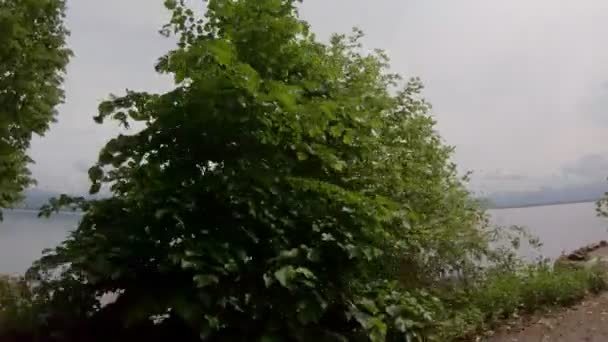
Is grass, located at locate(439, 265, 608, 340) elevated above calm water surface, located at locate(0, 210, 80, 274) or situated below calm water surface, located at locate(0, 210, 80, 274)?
below

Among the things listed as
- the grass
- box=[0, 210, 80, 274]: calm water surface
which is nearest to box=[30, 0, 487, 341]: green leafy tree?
the grass

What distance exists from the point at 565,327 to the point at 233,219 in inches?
132

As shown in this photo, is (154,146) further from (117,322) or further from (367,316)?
(367,316)

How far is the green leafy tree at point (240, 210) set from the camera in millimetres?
3492

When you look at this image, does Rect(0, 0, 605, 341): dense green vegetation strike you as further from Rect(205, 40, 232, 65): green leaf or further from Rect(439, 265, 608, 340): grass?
Rect(439, 265, 608, 340): grass

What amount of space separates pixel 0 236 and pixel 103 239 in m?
3.21

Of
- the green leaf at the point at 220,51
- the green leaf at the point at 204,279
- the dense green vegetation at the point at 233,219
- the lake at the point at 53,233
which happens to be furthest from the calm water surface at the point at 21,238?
the green leaf at the point at 220,51

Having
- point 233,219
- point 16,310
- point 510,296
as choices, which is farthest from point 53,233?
point 510,296

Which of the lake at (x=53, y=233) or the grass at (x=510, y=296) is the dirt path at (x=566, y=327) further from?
the lake at (x=53, y=233)

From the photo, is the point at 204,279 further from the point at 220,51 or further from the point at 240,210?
the point at 220,51

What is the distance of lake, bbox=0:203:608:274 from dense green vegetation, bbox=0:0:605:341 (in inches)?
20.7

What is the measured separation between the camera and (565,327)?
16.8ft

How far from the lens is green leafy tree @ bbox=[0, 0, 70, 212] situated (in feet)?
16.2

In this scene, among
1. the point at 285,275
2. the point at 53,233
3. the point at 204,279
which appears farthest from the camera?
the point at 53,233
